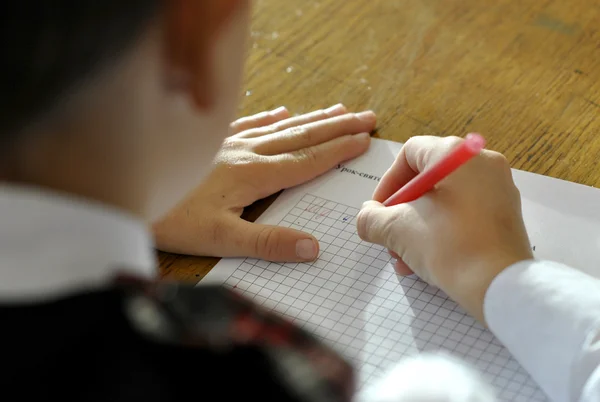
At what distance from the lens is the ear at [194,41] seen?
46 centimetres

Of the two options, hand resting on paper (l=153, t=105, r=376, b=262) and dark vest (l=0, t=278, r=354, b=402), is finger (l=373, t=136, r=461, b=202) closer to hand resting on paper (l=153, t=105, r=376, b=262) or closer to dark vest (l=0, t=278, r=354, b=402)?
hand resting on paper (l=153, t=105, r=376, b=262)

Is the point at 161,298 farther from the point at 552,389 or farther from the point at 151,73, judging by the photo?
the point at 552,389

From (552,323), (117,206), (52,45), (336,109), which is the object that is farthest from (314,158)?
(52,45)

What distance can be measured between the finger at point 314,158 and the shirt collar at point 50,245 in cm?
50

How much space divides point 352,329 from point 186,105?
1.07 feet

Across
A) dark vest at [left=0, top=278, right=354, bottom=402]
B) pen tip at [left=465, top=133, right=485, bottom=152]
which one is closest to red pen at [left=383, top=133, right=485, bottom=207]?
pen tip at [left=465, top=133, right=485, bottom=152]

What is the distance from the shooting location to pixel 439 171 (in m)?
0.79

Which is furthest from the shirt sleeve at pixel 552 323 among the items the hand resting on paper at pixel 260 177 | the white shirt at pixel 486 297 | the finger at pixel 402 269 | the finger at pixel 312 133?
the finger at pixel 312 133

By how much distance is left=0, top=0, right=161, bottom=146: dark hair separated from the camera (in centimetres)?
38

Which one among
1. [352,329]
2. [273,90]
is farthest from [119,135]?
[273,90]

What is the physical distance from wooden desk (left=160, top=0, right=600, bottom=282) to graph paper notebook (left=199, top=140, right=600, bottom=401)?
0.18 feet

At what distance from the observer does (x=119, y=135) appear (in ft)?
1.55

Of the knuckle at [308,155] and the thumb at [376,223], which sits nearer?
the thumb at [376,223]

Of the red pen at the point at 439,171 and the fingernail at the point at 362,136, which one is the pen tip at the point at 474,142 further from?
the fingernail at the point at 362,136
